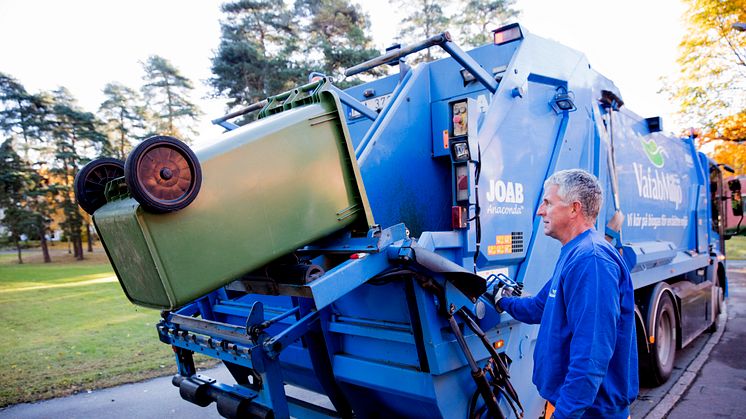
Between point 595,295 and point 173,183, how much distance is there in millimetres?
1592

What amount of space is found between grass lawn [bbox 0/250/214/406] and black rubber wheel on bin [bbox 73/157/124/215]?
3.92 metres

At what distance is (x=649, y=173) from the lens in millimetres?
4832

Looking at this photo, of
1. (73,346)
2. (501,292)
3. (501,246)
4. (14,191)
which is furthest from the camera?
(14,191)

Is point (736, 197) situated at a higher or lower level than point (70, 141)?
lower

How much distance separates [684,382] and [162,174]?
543 cm

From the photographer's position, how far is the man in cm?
172

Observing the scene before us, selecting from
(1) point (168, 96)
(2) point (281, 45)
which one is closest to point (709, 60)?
(2) point (281, 45)

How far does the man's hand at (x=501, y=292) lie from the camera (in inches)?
106

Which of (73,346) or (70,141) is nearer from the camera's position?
(73,346)

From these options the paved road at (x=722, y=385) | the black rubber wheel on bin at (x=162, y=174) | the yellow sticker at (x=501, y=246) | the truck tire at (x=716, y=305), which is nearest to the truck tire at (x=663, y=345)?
the paved road at (x=722, y=385)

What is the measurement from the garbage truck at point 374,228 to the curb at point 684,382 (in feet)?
4.24

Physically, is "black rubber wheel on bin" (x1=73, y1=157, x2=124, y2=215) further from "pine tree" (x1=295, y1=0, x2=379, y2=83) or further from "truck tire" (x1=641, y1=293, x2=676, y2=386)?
"pine tree" (x1=295, y1=0, x2=379, y2=83)

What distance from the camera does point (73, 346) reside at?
23.4 feet

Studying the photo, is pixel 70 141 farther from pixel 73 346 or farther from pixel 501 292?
pixel 501 292
